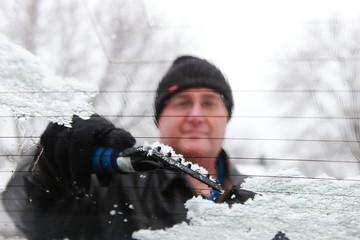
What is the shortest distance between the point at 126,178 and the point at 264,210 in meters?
0.52

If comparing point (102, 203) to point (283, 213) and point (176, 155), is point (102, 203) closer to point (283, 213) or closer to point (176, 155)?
point (176, 155)

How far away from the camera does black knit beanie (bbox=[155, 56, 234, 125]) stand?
1.32 meters

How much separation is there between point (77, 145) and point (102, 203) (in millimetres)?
239

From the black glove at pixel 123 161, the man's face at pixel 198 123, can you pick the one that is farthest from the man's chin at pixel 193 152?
the black glove at pixel 123 161

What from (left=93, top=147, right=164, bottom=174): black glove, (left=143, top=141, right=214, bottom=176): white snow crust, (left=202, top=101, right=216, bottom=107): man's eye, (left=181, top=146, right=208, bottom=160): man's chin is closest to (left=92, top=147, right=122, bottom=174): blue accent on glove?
(left=93, top=147, right=164, bottom=174): black glove

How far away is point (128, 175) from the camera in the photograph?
133cm

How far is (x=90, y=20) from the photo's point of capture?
4.51ft

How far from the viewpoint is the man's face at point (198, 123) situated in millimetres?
1312

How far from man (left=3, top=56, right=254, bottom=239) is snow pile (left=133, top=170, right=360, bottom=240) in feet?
0.13

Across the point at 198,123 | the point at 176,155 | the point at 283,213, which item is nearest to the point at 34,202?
the point at 176,155

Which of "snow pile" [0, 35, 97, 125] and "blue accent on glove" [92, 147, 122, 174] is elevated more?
"snow pile" [0, 35, 97, 125]

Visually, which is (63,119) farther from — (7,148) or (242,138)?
(242,138)

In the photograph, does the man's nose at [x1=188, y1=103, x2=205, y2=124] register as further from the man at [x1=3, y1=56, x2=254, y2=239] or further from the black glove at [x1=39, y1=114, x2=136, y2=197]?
the black glove at [x1=39, y1=114, x2=136, y2=197]

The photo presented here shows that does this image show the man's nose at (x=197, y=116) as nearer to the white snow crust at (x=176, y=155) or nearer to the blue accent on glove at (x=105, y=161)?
the white snow crust at (x=176, y=155)
